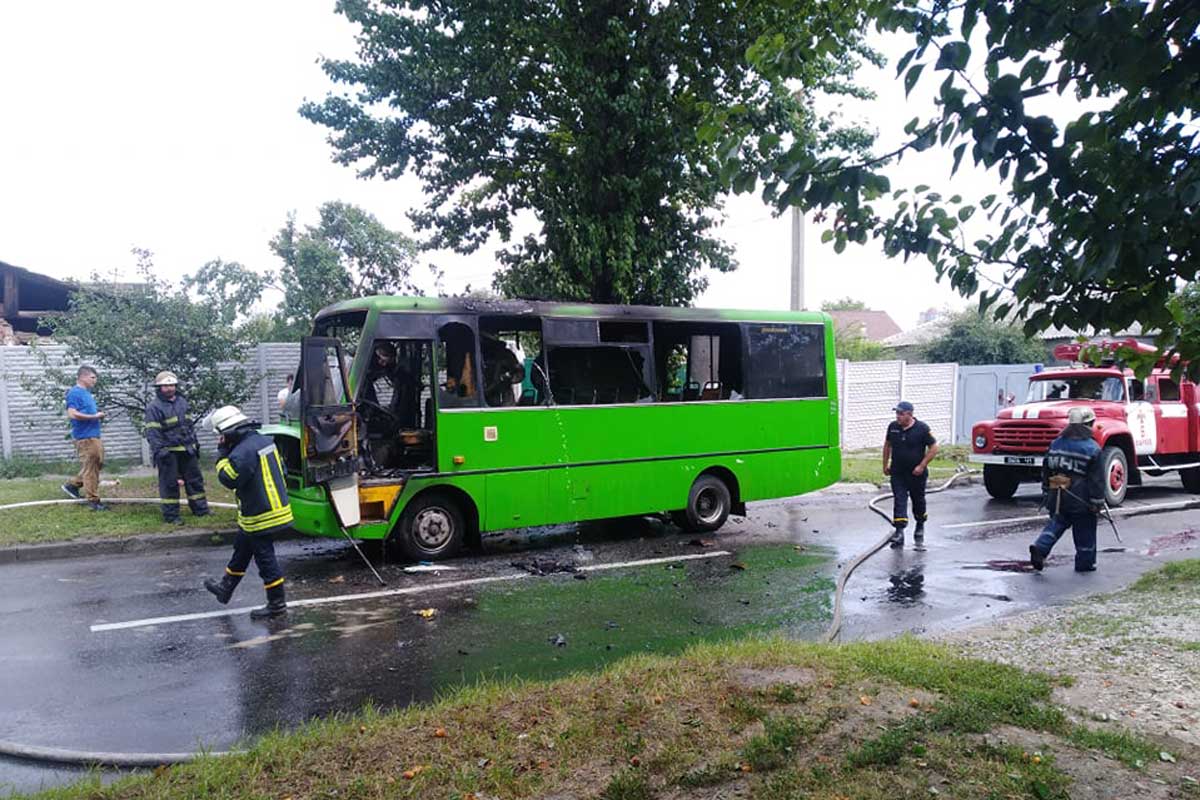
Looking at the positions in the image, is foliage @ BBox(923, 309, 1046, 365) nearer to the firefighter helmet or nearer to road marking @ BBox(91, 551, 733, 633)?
road marking @ BBox(91, 551, 733, 633)

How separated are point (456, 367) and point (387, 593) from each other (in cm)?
260

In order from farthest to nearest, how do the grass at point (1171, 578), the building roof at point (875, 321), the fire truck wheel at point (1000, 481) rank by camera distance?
the building roof at point (875, 321), the fire truck wheel at point (1000, 481), the grass at point (1171, 578)

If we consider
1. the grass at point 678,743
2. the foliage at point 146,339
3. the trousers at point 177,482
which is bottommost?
the grass at point 678,743

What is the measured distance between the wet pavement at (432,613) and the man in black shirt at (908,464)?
1.29 feet

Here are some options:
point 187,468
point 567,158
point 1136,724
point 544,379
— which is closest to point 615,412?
point 544,379

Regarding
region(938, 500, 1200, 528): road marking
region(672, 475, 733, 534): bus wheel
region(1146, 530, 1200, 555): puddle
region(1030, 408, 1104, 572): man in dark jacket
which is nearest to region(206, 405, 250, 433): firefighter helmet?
region(672, 475, 733, 534): bus wheel

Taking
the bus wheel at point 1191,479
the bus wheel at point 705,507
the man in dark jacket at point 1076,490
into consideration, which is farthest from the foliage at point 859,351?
the man in dark jacket at point 1076,490

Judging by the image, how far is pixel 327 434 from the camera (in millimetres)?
8156

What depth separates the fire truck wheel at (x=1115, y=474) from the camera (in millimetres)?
13484

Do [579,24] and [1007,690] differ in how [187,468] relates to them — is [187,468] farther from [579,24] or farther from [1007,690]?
[1007,690]

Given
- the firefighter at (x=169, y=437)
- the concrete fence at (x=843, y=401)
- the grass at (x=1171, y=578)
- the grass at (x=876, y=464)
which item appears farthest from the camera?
the grass at (x=876, y=464)

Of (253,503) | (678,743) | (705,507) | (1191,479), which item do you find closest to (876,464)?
(1191,479)

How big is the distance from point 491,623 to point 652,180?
25.7 ft

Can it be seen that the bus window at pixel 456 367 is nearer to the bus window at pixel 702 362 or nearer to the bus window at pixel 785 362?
the bus window at pixel 702 362
